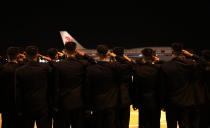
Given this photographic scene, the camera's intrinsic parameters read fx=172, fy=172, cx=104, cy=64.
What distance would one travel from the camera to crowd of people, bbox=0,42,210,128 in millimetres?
2883

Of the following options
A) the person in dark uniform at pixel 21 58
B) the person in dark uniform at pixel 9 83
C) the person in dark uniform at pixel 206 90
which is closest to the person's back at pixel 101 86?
the person in dark uniform at pixel 21 58

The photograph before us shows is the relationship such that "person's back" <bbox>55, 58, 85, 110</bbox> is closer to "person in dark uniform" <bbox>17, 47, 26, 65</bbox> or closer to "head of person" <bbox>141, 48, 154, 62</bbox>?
"person in dark uniform" <bbox>17, 47, 26, 65</bbox>

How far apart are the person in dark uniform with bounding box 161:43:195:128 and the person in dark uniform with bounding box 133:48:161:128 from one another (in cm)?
16

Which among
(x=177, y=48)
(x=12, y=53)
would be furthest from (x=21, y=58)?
(x=177, y=48)

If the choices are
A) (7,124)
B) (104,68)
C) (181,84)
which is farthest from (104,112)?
(7,124)

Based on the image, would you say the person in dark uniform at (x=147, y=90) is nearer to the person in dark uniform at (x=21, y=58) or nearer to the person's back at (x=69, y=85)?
the person's back at (x=69, y=85)

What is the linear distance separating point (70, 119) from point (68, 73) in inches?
33.3

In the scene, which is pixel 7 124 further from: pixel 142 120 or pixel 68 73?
pixel 142 120

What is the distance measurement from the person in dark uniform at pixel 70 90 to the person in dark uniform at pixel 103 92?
14 centimetres

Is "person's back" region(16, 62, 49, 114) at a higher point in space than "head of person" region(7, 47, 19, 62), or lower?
lower

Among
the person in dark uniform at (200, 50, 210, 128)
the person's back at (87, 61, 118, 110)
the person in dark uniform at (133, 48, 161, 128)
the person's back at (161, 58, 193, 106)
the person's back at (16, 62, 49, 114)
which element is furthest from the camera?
the person in dark uniform at (200, 50, 210, 128)

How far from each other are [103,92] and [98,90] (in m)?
0.09

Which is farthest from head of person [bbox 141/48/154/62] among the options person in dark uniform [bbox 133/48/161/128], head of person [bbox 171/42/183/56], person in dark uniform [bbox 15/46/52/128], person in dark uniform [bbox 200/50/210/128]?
person in dark uniform [bbox 15/46/52/128]

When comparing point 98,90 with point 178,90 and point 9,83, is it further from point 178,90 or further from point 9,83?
point 9,83
